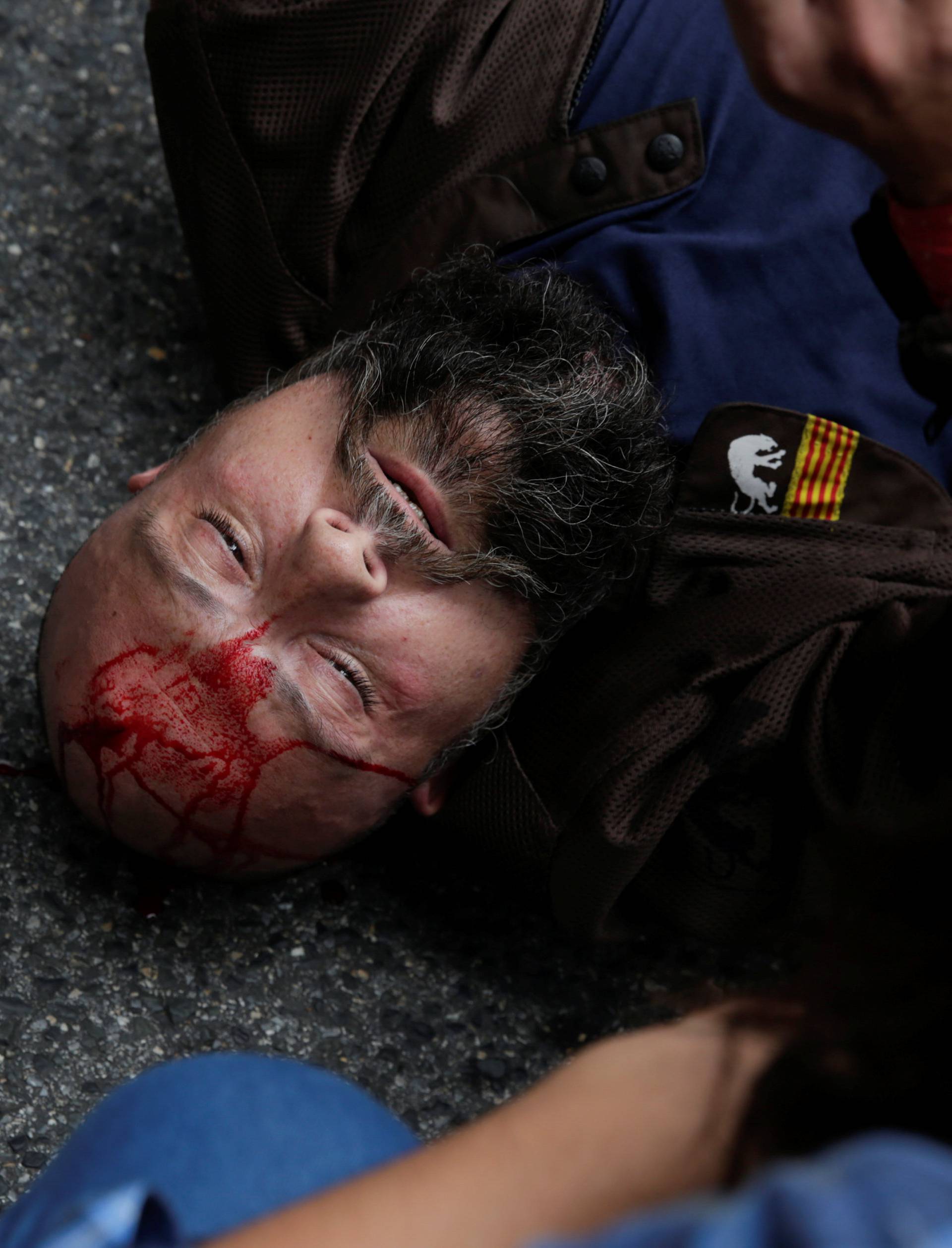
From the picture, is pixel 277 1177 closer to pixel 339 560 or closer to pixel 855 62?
pixel 339 560

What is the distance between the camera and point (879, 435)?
64.0 inches

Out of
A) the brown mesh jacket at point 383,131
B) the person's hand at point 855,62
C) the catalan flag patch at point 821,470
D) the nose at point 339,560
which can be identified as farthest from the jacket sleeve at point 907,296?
the nose at point 339,560

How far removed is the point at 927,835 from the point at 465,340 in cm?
92

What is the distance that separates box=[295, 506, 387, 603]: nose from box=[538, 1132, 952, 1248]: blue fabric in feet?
3.09

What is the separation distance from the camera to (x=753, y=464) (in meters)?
1.59

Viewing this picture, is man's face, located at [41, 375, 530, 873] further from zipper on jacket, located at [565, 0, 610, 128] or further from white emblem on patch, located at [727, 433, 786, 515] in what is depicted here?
zipper on jacket, located at [565, 0, 610, 128]

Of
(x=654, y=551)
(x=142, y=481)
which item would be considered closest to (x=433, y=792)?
(x=654, y=551)

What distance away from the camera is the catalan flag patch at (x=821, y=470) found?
5.21 feet

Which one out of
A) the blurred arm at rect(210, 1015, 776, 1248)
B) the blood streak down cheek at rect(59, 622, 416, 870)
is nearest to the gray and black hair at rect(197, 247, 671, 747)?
the blood streak down cheek at rect(59, 622, 416, 870)

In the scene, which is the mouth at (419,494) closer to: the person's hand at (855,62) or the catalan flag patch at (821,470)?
the catalan flag patch at (821,470)

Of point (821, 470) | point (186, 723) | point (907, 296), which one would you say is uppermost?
point (907, 296)

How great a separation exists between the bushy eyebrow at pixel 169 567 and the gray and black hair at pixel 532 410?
0.81 feet

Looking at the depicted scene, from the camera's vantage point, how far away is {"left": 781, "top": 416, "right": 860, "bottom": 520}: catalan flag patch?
1.59m

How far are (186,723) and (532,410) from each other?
22.3 inches
